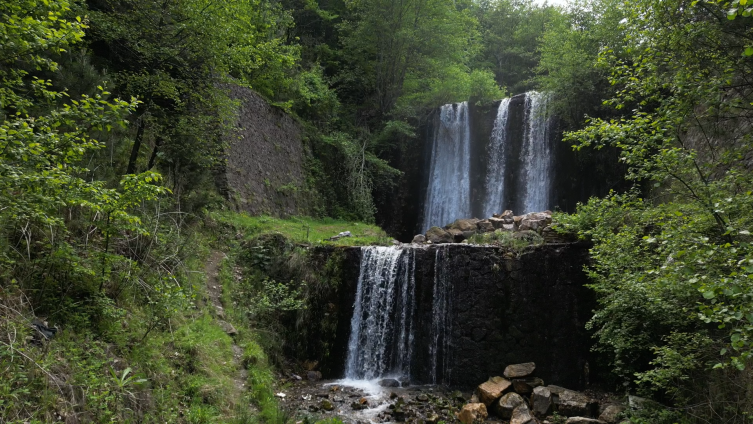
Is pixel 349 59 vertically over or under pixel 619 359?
over

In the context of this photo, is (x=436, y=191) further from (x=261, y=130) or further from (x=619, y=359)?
(x=619, y=359)

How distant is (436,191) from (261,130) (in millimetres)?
7990

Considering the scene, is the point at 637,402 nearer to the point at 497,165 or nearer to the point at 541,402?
the point at 541,402

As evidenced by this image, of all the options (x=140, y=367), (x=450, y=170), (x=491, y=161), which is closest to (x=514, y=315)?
(x=140, y=367)

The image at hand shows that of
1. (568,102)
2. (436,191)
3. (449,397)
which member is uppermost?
(568,102)

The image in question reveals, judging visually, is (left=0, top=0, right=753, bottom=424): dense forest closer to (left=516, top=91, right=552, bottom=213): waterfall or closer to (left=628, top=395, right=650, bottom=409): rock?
(left=628, top=395, right=650, bottom=409): rock

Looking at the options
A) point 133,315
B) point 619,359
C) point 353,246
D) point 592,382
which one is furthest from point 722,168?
point 133,315

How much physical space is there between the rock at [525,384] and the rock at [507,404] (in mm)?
404

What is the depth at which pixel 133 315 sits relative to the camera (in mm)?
5270

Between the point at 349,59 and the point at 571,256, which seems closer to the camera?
the point at 571,256

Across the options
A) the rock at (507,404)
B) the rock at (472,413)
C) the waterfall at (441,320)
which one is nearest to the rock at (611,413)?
the rock at (507,404)

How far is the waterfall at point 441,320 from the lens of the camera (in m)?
9.23

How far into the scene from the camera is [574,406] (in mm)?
7098

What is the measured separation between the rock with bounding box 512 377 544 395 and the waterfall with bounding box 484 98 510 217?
926 cm
